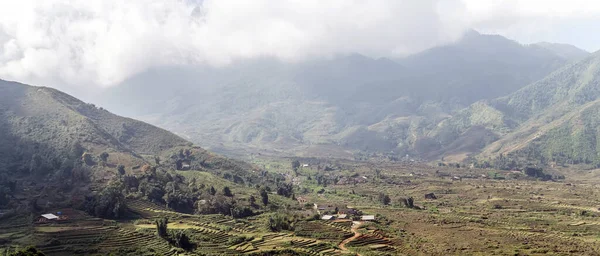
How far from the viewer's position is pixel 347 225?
95.0 metres

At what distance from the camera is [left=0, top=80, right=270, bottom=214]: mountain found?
107m

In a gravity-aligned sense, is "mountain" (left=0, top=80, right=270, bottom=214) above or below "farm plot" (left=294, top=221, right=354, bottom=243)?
above

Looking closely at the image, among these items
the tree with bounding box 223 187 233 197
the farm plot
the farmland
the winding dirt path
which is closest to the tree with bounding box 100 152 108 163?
the farmland

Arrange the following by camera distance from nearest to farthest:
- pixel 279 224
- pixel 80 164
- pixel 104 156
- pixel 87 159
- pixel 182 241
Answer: pixel 182 241 < pixel 279 224 < pixel 80 164 < pixel 87 159 < pixel 104 156

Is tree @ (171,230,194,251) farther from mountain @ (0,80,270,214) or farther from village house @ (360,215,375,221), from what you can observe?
village house @ (360,215,375,221)

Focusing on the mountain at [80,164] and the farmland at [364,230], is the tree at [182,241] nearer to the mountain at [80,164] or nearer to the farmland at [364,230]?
the farmland at [364,230]

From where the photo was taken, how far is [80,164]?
136 metres

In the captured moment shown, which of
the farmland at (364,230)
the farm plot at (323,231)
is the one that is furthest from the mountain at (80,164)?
the farm plot at (323,231)

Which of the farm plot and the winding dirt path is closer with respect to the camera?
the winding dirt path

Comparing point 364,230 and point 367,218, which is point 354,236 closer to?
point 364,230

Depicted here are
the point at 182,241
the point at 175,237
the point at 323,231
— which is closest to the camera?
the point at 182,241

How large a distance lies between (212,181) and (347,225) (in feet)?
200

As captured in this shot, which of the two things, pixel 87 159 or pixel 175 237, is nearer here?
pixel 175 237

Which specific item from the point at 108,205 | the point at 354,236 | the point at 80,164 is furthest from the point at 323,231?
the point at 80,164
